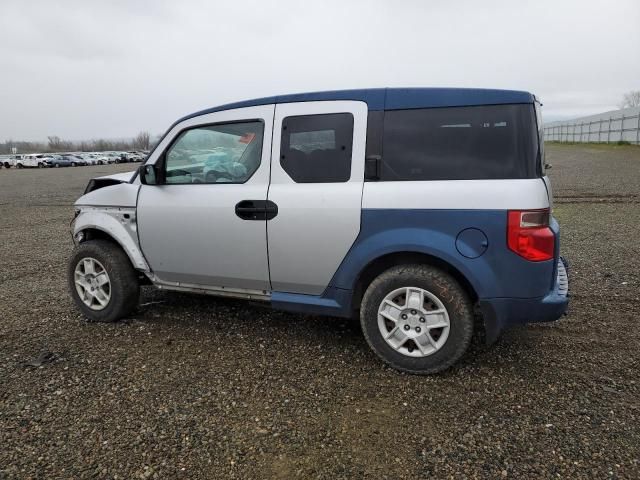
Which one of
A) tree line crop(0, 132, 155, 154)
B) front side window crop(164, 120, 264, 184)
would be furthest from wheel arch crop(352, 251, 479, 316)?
tree line crop(0, 132, 155, 154)

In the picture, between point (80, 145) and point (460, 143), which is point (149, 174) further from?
point (80, 145)

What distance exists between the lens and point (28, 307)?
4719mm

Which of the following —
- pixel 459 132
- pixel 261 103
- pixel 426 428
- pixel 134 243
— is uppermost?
pixel 261 103

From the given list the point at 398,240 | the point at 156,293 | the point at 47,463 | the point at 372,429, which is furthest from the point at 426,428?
the point at 156,293

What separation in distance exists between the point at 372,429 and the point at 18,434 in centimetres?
205

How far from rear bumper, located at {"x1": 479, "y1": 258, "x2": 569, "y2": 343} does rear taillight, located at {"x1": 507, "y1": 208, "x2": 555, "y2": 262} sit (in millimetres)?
299

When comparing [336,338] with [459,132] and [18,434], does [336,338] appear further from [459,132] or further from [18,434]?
[18,434]

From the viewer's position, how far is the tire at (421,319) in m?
3.04

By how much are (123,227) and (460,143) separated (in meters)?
2.94

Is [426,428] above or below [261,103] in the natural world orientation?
below

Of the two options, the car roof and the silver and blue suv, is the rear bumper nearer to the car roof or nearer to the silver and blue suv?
the silver and blue suv

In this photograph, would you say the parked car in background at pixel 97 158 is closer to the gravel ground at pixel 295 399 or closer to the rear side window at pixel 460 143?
the gravel ground at pixel 295 399

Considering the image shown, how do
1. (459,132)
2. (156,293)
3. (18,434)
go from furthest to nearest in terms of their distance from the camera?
1. (156,293)
2. (459,132)
3. (18,434)

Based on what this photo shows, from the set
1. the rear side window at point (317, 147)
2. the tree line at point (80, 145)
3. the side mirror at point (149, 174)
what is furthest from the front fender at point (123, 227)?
the tree line at point (80, 145)
